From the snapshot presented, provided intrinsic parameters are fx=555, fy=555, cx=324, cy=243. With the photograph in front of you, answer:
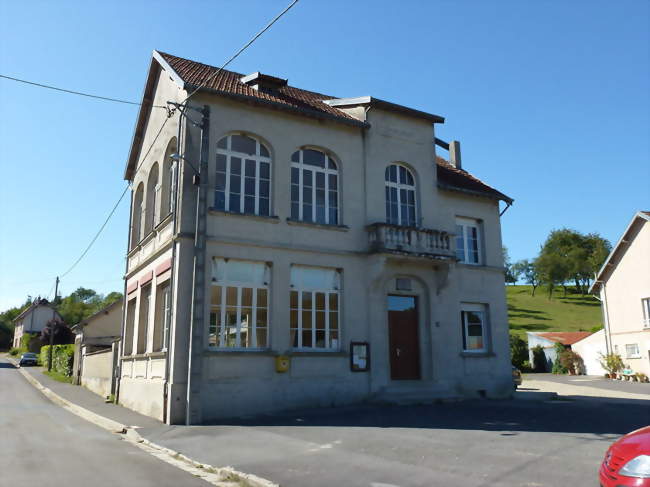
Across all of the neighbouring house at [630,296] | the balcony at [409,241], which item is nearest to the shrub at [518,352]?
the neighbouring house at [630,296]

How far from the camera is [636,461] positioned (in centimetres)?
477

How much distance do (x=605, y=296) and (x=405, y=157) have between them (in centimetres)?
2563

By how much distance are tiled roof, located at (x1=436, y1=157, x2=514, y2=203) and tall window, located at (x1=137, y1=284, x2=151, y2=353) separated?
34.1 feet

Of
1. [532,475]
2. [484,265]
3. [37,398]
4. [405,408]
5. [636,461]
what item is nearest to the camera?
[636,461]

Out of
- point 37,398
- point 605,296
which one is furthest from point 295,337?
point 605,296

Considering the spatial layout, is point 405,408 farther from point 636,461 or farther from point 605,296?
point 605,296

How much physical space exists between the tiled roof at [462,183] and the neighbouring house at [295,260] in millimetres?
234

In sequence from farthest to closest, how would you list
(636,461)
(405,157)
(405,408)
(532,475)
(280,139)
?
(405,157) < (280,139) < (405,408) < (532,475) < (636,461)

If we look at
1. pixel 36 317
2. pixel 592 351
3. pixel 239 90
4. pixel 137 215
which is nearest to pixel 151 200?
pixel 137 215

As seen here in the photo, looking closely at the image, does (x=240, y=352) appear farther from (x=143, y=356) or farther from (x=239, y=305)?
(x=143, y=356)

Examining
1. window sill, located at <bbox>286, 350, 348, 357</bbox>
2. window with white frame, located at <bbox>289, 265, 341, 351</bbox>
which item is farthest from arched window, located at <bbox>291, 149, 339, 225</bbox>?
window sill, located at <bbox>286, 350, 348, 357</bbox>

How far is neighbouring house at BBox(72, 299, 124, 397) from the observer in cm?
2094

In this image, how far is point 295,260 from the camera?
15.5 m

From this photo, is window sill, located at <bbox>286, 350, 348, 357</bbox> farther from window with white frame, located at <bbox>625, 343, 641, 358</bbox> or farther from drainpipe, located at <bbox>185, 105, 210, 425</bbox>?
window with white frame, located at <bbox>625, 343, 641, 358</bbox>
